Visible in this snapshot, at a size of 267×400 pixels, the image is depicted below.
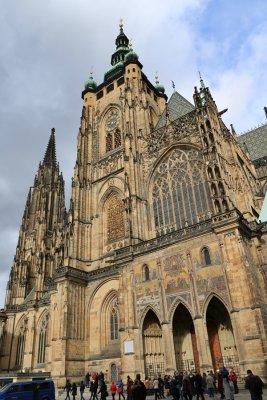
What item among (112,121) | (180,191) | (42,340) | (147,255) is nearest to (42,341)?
(42,340)

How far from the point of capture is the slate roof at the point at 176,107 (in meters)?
29.5

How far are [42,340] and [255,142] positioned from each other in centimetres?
2914

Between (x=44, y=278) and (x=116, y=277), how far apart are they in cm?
1454

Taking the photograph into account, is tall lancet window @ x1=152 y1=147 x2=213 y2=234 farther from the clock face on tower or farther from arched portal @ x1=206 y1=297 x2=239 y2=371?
the clock face on tower

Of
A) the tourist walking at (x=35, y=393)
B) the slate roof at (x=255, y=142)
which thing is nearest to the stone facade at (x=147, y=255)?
the slate roof at (x=255, y=142)

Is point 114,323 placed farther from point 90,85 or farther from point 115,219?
point 90,85

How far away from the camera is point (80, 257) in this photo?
2608cm

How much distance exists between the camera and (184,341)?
59.5ft

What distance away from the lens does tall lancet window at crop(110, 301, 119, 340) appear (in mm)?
22516

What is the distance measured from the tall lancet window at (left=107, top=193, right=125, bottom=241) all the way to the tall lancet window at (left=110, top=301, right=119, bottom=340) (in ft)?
17.6

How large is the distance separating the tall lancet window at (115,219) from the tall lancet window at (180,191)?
10.7 ft

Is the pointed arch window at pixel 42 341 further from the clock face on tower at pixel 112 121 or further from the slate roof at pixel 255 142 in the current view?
the slate roof at pixel 255 142

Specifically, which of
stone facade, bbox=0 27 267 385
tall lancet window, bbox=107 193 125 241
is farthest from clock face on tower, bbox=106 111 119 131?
tall lancet window, bbox=107 193 125 241

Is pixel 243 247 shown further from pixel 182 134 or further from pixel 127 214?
pixel 182 134
